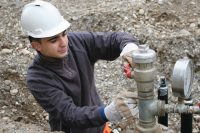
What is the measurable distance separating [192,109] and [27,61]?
8.43 ft

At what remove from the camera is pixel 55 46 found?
7.12 feet

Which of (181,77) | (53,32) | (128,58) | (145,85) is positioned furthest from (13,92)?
(181,77)

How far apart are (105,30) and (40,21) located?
210 cm

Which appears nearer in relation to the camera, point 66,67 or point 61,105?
point 61,105

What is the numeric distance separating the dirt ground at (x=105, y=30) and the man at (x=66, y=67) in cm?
83

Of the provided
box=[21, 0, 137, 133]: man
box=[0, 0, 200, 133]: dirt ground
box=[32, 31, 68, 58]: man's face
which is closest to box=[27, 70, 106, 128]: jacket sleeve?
box=[21, 0, 137, 133]: man

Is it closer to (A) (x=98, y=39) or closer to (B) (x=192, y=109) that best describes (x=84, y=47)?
(A) (x=98, y=39)

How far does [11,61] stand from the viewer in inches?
162

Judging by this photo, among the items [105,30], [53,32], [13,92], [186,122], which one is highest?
[53,32]

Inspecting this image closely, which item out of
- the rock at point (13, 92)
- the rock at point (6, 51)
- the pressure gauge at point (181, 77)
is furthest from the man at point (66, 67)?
the rock at point (6, 51)

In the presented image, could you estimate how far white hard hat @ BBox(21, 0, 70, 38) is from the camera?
2.19 metres

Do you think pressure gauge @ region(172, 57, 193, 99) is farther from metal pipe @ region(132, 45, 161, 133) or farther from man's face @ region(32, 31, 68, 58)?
man's face @ region(32, 31, 68, 58)

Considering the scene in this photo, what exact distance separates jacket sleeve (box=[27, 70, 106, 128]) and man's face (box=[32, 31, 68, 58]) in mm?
104

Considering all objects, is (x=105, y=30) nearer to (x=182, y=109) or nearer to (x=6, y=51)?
(x=6, y=51)
